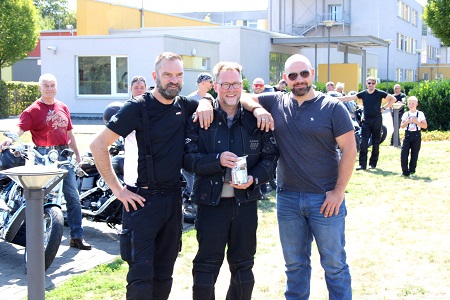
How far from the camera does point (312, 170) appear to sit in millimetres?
4566

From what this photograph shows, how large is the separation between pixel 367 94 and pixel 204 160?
10311 mm

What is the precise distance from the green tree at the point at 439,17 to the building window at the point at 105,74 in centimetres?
1440

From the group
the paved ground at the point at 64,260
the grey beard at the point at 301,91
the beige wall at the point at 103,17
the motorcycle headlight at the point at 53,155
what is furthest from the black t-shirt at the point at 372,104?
the beige wall at the point at 103,17

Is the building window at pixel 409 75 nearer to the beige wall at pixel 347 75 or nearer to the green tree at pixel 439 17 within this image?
the beige wall at pixel 347 75

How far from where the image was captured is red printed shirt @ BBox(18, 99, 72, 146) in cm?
691

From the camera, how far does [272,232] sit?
26.5 ft

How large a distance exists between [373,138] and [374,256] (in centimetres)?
726

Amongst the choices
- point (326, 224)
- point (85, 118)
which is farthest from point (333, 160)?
point (85, 118)

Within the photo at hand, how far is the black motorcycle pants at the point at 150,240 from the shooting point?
4.38 m

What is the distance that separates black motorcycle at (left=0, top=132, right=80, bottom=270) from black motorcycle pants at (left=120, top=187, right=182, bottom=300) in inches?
75.4

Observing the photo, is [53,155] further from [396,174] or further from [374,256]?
[396,174]

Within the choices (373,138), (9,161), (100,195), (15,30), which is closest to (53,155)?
(9,161)

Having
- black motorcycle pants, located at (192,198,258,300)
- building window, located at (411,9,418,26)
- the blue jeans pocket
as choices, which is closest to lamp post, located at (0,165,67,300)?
the blue jeans pocket

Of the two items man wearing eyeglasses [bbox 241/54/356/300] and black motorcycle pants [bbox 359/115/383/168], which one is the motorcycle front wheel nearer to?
man wearing eyeglasses [bbox 241/54/356/300]
